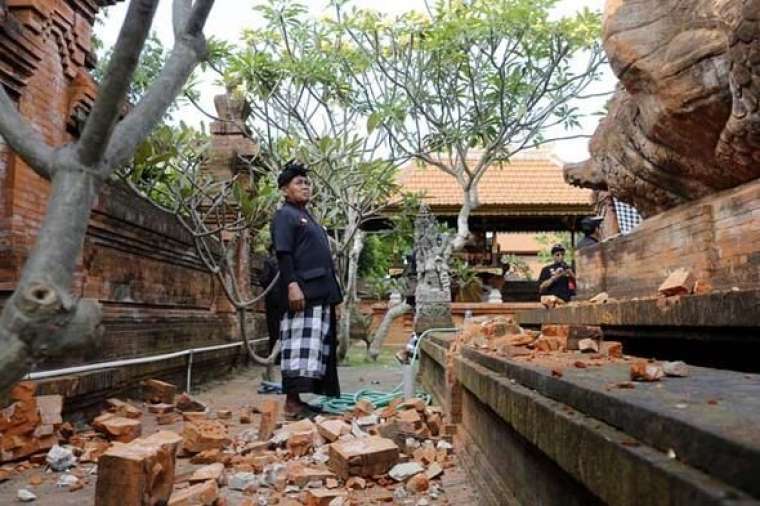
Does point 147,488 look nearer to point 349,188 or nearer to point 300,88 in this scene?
point 349,188

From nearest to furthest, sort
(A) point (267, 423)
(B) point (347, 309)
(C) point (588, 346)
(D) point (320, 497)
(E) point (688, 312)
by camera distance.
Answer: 1. (E) point (688, 312)
2. (C) point (588, 346)
3. (D) point (320, 497)
4. (A) point (267, 423)
5. (B) point (347, 309)

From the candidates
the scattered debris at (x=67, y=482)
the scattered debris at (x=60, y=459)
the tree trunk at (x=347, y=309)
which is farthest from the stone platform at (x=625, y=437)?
the tree trunk at (x=347, y=309)

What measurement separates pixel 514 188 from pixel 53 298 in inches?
687

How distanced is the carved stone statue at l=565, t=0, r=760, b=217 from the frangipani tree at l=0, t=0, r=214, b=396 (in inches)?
61.4

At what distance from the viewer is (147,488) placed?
7.38 feet

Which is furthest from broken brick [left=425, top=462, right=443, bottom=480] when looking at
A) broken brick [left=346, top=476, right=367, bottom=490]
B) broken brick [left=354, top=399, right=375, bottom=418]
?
broken brick [left=354, top=399, right=375, bottom=418]

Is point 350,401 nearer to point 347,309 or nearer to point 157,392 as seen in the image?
point 157,392

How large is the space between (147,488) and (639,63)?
7.71 feet

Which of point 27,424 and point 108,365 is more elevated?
point 108,365

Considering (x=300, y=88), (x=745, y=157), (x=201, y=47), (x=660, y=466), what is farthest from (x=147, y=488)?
(x=300, y=88)

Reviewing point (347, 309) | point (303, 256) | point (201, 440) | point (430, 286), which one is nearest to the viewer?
point (201, 440)

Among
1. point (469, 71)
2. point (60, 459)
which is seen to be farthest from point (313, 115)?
point (60, 459)

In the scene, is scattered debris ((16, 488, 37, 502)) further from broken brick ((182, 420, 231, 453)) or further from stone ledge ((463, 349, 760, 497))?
stone ledge ((463, 349, 760, 497))

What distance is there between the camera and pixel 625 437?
99 centimetres
